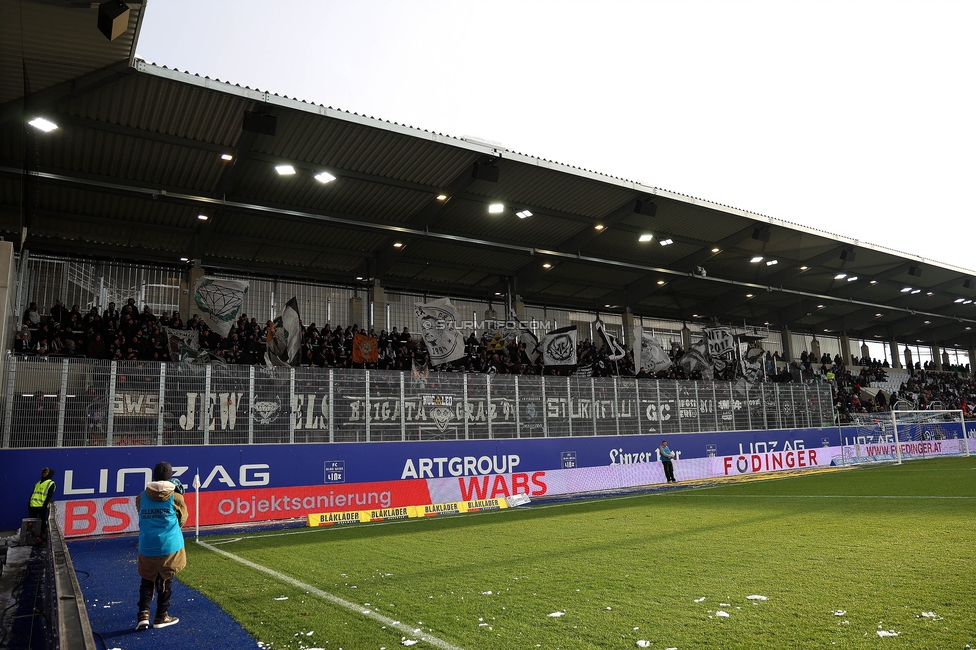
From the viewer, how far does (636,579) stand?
699cm

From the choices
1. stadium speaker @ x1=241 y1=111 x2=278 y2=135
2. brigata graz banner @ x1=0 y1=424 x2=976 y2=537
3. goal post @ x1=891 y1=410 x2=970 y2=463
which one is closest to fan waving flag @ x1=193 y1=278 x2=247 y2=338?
stadium speaker @ x1=241 y1=111 x2=278 y2=135

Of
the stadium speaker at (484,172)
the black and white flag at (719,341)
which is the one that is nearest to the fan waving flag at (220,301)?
the stadium speaker at (484,172)

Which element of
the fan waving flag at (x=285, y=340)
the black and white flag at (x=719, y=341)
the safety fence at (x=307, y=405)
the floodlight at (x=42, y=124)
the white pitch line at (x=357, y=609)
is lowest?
the white pitch line at (x=357, y=609)

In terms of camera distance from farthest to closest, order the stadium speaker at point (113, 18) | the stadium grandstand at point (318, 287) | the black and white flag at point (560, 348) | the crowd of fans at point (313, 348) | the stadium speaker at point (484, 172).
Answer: the black and white flag at point (560, 348) < the stadium speaker at point (484, 172) < the crowd of fans at point (313, 348) < the stadium grandstand at point (318, 287) < the stadium speaker at point (113, 18)

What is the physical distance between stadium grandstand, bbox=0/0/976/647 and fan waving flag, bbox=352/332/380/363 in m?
0.09

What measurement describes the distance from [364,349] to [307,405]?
6322mm

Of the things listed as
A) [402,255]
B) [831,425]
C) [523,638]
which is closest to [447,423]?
[402,255]

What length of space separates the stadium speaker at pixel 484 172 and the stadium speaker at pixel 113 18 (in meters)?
10.7

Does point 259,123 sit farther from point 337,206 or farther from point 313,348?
point 313,348

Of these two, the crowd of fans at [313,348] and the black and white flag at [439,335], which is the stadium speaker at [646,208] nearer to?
the crowd of fans at [313,348]

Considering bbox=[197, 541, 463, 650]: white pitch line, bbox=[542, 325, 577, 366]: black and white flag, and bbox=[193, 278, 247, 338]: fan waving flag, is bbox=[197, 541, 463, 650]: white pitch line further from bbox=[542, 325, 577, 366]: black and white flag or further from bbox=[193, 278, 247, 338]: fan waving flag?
bbox=[542, 325, 577, 366]: black and white flag

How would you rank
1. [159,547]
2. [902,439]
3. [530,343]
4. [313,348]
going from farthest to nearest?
1. [902,439]
2. [530,343]
3. [313,348]
4. [159,547]

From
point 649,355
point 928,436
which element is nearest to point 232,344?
point 649,355

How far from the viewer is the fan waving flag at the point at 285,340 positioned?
65.9 feet
